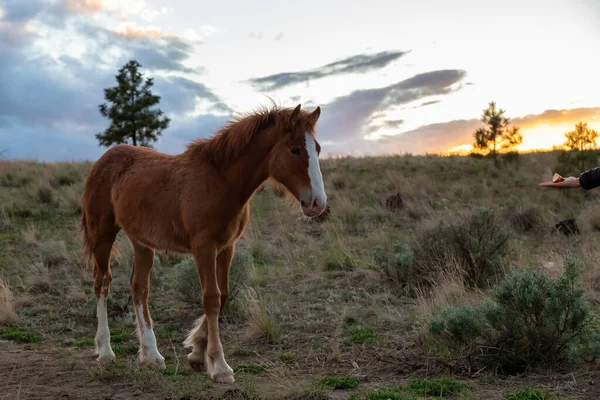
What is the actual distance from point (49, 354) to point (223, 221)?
10.2 ft

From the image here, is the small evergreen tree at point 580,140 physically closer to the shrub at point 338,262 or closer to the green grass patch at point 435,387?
the shrub at point 338,262

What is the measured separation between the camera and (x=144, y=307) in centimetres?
654

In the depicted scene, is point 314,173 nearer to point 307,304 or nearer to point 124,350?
point 124,350

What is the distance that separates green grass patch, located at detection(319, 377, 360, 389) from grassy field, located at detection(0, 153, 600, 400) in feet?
0.04

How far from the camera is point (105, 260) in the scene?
696 centimetres

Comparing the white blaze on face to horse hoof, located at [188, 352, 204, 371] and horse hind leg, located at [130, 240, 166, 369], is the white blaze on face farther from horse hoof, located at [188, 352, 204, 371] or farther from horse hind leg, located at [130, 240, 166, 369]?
horse hind leg, located at [130, 240, 166, 369]

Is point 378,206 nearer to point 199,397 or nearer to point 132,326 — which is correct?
point 132,326

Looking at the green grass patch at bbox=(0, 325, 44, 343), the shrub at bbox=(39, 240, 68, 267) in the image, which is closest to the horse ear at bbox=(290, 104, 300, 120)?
the green grass patch at bbox=(0, 325, 44, 343)

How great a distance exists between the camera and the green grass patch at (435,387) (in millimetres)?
4982

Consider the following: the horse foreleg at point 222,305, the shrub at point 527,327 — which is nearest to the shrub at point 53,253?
the horse foreleg at point 222,305

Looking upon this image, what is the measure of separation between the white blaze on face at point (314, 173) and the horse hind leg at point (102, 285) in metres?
3.16

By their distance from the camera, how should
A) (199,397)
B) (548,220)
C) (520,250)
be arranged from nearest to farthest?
(199,397)
(520,250)
(548,220)

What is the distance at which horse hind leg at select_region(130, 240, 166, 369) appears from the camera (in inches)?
245

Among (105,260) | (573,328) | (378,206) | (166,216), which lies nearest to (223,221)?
(166,216)
